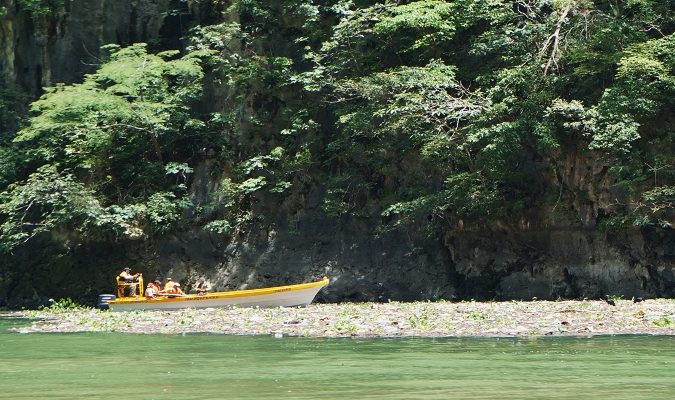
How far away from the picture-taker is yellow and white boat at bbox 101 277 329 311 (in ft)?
66.7

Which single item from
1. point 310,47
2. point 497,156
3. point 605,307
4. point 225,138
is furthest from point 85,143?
point 605,307

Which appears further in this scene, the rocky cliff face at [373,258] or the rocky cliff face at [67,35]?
the rocky cliff face at [67,35]

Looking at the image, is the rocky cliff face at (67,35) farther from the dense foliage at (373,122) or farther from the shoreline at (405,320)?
the shoreline at (405,320)

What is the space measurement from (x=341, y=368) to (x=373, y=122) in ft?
42.4

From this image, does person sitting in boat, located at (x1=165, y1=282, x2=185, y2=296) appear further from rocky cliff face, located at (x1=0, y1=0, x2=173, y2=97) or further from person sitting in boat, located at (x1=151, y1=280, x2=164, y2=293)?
rocky cliff face, located at (x1=0, y1=0, x2=173, y2=97)

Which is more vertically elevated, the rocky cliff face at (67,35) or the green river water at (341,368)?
the rocky cliff face at (67,35)

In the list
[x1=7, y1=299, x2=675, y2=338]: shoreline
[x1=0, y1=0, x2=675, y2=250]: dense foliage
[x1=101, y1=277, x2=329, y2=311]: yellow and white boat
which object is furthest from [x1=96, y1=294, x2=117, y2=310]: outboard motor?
[x1=0, y1=0, x2=675, y2=250]: dense foliage

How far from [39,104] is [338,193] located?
30.3ft

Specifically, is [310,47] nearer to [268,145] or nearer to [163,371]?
[268,145]

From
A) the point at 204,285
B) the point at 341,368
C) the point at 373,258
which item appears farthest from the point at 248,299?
the point at 341,368

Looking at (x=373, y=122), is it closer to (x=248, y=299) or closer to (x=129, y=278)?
(x=248, y=299)

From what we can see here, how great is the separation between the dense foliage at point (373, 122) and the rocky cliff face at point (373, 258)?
15.6 inches

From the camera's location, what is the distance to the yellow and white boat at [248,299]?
20.3 metres

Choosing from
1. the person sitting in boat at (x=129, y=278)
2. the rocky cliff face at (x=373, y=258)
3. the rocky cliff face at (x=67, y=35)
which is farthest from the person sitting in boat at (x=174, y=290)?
the rocky cliff face at (x=67, y=35)
